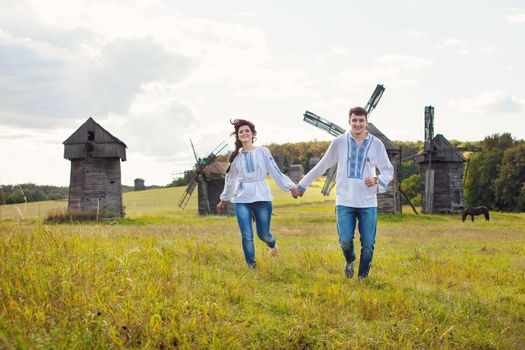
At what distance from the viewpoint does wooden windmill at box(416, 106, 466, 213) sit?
117 ft

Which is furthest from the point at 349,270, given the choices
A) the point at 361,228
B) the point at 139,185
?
the point at 139,185

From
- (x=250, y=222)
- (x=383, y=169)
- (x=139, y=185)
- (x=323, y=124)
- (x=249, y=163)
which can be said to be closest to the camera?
(x=383, y=169)

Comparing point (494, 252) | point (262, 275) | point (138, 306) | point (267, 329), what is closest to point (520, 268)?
point (494, 252)

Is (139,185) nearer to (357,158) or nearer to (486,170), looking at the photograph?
(486,170)

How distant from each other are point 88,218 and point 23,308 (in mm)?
26081

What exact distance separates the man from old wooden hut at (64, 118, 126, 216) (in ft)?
82.4

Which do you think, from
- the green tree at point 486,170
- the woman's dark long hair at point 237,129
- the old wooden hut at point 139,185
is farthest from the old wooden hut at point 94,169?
the old wooden hut at point 139,185

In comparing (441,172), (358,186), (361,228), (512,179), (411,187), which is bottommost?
(361,228)

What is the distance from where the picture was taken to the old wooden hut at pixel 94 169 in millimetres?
30125

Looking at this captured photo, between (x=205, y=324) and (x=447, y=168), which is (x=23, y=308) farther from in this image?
(x=447, y=168)

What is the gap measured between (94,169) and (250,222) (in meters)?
25.0

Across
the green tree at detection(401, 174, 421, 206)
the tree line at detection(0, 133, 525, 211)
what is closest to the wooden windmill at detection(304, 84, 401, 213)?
the tree line at detection(0, 133, 525, 211)

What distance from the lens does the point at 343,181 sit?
22.5ft

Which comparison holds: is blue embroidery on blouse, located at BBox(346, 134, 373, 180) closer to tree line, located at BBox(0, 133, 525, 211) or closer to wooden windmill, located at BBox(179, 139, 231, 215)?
wooden windmill, located at BBox(179, 139, 231, 215)
